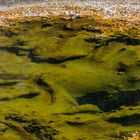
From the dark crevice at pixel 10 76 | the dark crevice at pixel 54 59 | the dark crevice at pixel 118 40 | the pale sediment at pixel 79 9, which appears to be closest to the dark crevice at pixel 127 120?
the dark crevice at pixel 10 76

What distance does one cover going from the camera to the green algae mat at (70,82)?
14.2 meters

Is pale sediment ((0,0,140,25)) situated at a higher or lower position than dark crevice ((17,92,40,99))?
higher

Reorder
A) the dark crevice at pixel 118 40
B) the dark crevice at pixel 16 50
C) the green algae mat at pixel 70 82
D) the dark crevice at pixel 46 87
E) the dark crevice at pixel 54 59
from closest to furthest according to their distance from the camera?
the green algae mat at pixel 70 82 < the dark crevice at pixel 46 87 < the dark crevice at pixel 54 59 < the dark crevice at pixel 118 40 < the dark crevice at pixel 16 50

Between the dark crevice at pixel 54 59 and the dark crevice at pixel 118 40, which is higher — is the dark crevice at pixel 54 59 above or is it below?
below

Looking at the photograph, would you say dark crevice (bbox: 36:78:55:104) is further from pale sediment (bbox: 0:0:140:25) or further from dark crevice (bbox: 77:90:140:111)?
pale sediment (bbox: 0:0:140:25)

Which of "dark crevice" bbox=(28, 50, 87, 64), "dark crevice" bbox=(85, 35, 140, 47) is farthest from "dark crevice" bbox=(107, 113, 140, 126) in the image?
"dark crevice" bbox=(85, 35, 140, 47)

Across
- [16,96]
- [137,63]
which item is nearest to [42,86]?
[16,96]

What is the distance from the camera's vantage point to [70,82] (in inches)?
701

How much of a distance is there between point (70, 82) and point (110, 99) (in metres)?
2.25

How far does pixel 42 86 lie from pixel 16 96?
1.30 meters

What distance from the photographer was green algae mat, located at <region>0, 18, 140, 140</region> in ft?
46.5

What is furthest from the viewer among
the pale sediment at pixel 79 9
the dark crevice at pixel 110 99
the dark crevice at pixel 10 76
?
the pale sediment at pixel 79 9

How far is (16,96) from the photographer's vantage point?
16.8m

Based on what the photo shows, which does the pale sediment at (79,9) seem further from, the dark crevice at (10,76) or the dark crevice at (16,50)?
the dark crevice at (10,76)
